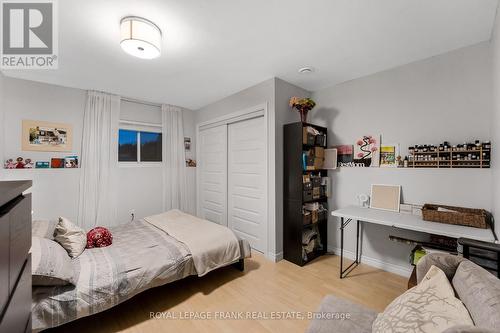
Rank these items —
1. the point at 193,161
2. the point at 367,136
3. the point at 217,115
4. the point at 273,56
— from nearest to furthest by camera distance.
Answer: the point at 273,56 → the point at 367,136 → the point at 217,115 → the point at 193,161

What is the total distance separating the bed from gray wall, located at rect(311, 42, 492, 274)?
68.7 inches

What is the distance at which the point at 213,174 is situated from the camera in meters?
4.09

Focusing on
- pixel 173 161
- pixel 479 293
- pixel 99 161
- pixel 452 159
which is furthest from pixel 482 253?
pixel 99 161

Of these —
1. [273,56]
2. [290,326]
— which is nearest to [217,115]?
[273,56]

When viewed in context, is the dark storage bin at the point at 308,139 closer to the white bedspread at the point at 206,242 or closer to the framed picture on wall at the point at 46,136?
the white bedspread at the point at 206,242

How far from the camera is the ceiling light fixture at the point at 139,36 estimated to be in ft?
5.48

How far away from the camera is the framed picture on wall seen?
2.86 meters

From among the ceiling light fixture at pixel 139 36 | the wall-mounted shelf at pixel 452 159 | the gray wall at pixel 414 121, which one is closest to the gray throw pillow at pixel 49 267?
the ceiling light fixture at pixel 139 36

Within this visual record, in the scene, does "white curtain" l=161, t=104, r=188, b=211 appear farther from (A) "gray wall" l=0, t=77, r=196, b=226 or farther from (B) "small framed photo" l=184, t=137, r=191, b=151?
(A) "gray wall" l=0, t=77, r=196, b=226

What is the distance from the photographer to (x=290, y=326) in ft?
5.72

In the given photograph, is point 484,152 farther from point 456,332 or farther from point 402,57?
point 456,332

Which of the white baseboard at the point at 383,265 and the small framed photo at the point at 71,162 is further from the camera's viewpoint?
the small framed photo at the point at 71,162

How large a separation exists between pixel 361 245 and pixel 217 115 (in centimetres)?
306

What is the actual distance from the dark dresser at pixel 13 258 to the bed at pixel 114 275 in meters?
1.07
